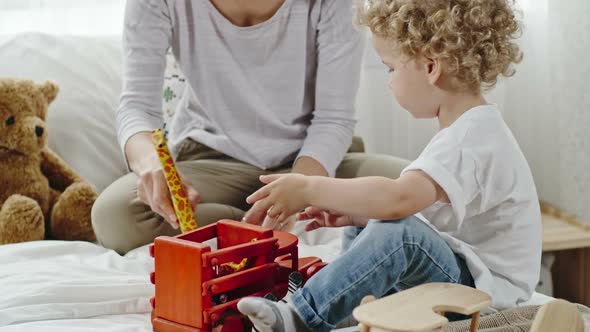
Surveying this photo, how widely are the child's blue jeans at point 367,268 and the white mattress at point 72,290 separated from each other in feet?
0.88

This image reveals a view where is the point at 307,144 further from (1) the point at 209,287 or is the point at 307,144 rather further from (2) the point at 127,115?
(1) the point at 209,287

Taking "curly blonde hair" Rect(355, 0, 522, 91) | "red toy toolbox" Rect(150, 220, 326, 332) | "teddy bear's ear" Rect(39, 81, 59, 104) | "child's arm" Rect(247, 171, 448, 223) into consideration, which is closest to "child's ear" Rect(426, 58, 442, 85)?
"curly blonde hair" Rect(355, 0, 522, 91)

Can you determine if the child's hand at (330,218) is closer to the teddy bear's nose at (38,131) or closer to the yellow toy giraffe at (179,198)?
the yellow toy giraffe at (179,198)

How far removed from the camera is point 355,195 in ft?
3.64

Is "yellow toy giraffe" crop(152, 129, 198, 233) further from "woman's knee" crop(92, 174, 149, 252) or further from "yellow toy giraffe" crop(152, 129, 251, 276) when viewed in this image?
"woman's knee" crop(92, 174, 149, 252)

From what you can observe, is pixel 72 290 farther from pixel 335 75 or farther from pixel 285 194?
pixel 335 75

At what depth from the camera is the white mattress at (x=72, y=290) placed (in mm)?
1180

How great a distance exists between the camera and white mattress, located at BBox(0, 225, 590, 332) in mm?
1180

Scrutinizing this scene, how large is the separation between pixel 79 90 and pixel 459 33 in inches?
44.5

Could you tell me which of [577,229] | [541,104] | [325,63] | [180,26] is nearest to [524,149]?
[541,104]

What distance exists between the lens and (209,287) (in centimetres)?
106


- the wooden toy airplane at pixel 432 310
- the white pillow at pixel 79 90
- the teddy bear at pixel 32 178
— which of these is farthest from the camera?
the white pillow at pixel 79 90

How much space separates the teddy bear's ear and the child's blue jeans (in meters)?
1.00

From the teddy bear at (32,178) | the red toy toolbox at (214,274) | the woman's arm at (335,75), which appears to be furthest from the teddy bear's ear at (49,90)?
the red toy toolbox at (214,274)
